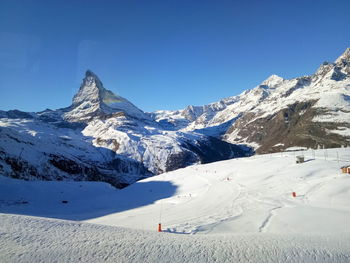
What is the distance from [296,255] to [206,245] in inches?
126

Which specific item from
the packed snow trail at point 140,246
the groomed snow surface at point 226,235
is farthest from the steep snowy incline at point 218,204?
the packed snow trail at point 140,246

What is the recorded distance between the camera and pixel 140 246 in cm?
869

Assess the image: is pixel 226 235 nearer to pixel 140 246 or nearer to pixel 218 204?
pixel 140 246

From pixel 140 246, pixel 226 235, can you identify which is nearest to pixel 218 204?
pixel 226 235

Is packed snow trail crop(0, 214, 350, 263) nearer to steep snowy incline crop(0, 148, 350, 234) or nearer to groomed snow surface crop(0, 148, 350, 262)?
groomed snow surface crop(0, 148, 350, 262)

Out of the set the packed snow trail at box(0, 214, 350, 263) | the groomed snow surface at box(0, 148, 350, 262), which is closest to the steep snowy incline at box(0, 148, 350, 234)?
the groomed snow surface at box(0, 148, 350, 262)

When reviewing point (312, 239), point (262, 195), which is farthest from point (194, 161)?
point (312, 239)

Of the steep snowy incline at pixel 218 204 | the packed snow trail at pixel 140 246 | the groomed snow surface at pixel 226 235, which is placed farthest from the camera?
the steep snowy incline at pixel 218 204

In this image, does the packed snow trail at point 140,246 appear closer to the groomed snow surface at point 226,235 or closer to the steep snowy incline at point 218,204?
the groomed snow surface at point 226,235

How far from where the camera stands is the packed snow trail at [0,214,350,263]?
784cm

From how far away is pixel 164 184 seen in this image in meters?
56.8

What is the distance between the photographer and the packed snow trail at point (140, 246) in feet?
25.7

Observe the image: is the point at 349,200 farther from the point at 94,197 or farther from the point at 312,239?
the point at 94,197

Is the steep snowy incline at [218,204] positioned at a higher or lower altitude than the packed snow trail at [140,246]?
lower
